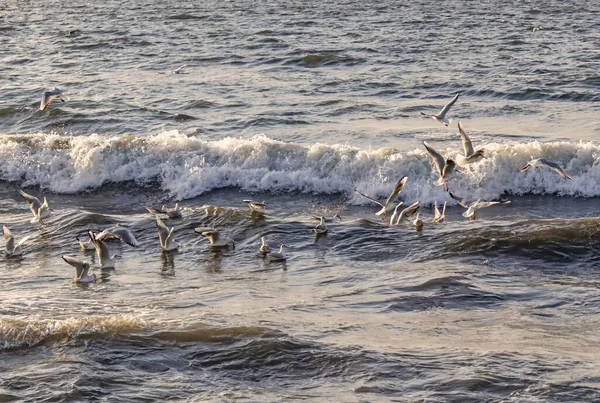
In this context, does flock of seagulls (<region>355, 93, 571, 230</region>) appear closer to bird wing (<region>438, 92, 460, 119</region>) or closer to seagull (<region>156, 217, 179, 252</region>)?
bird wing (<region>438, 92, 460, 119</region>)

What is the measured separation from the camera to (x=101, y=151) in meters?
18.5

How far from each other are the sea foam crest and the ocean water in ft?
0.13

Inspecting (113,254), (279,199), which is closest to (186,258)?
(113,254)

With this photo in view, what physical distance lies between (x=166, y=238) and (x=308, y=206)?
3.37 meters

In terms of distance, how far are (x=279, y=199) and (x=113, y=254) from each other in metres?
3.89

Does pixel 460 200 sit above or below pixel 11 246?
below

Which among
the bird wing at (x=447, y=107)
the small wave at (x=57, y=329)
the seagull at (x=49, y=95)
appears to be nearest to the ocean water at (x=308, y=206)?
the small wave at (x=57, y=329)

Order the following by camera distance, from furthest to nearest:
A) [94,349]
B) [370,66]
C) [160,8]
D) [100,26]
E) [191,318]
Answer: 1. [160,8]
2. [100,26]
3. [370,66]
4. [191,318]
5. [94,349]

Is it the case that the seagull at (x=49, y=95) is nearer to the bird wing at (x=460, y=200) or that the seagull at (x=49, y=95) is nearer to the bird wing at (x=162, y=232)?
the bird wing at (x=162, y=232)

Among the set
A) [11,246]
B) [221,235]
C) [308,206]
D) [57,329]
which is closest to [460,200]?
[308,206]

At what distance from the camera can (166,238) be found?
1271 centimetres

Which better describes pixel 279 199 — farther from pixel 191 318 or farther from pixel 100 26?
pixel 100 26

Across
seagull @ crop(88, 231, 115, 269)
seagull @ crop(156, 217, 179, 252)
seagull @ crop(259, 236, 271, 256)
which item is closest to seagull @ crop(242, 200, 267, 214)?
seagull @ crop(156, 217, 179, 252)

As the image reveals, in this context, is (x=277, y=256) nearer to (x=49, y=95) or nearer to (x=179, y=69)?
(x=49, y=95)
